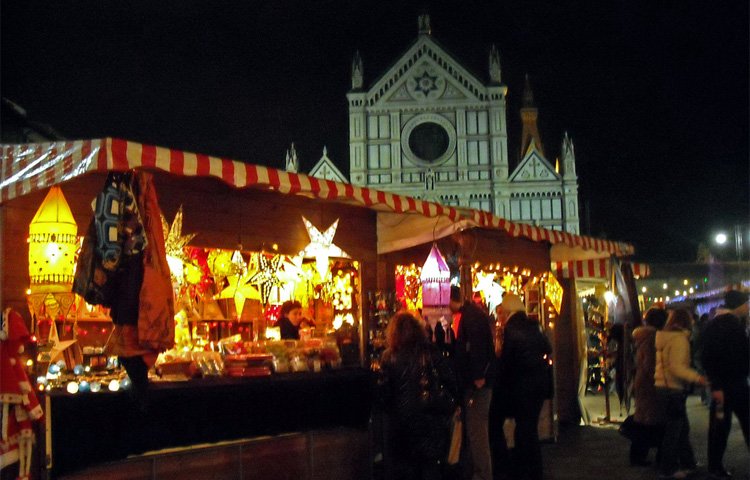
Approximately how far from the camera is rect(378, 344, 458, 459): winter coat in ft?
17.0

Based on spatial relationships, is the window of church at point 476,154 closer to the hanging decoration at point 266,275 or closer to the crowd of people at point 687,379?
the crowd of people at point 687,379

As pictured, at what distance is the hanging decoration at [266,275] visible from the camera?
24.6 feet

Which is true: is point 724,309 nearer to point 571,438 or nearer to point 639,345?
point 639,345

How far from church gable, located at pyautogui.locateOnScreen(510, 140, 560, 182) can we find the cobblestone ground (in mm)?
32022

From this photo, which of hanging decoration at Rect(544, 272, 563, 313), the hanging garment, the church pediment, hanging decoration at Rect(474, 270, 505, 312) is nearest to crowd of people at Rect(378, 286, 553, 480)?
the hanging garment

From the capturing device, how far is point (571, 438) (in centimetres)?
992

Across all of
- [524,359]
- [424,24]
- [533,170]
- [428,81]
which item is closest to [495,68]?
[428,81]

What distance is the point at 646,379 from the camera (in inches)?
299

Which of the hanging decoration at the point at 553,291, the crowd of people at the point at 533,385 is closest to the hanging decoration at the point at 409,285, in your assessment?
the crowd of people at the point at 533,385

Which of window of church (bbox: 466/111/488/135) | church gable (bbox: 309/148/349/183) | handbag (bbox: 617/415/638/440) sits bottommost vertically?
handbag (bbox: 617/415/638/440)

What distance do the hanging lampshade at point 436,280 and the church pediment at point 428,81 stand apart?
35.6m

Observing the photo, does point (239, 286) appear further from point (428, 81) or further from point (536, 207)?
point (428, 81)

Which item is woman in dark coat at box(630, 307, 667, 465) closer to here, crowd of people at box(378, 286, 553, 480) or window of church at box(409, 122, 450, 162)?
Answer: crowd of people at box(378, 286, 553, 480)

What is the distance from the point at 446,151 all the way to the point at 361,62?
6987 mm
